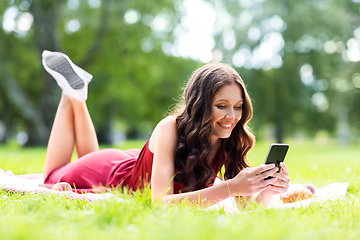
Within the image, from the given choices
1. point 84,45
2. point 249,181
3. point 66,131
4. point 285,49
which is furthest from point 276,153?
point 285,49

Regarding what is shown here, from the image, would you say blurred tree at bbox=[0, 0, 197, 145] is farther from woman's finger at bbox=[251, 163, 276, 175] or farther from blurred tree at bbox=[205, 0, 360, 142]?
woman's finger at bbox=[251, 163, 276, 175]

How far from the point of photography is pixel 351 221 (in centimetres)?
230

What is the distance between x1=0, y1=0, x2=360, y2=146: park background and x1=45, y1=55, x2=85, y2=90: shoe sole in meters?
11.0

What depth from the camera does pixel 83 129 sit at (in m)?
4.20

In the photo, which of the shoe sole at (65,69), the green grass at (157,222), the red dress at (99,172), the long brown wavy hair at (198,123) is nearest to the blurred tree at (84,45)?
the shoe sole at (65,69)

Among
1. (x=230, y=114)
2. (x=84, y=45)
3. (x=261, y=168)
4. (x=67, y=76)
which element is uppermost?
(x=84, y=45)

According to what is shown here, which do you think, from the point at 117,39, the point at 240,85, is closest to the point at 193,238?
the point at 240,85

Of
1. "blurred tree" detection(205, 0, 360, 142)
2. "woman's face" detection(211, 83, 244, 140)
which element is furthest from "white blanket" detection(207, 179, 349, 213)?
"blurred tree" detection(205, 0, 360, 142)

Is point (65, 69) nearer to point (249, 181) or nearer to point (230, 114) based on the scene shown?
point (230, 114)

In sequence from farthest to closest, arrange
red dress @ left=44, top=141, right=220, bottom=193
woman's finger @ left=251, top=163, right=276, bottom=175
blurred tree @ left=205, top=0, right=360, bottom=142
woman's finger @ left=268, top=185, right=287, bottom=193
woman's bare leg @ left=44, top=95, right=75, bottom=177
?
1. blurred tree @ left=205, top=0, right=360, bottom=142
2. woman's bare leg @ left=44, top=95, right=75, bottom=177
3. red dress @ left=44, top=141, right=220, bottom=193
4. woman's finger @ left=268, top=185, right=287, bottom=193
5. woman's finger @ left=251, top=163, right=276, bottom=175

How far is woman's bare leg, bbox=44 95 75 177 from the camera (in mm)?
4055

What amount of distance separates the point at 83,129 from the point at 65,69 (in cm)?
83

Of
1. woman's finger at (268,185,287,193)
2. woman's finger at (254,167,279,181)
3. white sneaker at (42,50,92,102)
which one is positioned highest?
white sneaker at (42,50,92,102)

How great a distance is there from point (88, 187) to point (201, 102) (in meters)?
1.76
